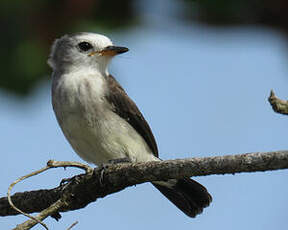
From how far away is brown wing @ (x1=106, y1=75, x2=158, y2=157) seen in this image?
5574 mm

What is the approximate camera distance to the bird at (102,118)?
5.20m

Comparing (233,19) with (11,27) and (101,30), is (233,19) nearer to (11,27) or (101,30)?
(101,30)

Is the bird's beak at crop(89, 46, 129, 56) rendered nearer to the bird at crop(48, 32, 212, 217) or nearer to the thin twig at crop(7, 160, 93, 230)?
the bird at crop(48, 32, 212, 217)

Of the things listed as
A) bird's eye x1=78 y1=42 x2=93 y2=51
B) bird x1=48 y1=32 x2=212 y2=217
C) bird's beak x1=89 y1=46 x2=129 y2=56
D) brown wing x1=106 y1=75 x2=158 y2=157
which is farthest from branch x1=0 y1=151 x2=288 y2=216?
bird's eye x1=78 y1=42 x2=93 y2=51

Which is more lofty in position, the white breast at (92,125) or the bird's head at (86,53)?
the bird's head at (86,53)

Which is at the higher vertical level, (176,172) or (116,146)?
(176,172)

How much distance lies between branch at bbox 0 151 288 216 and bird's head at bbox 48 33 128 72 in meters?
1.96

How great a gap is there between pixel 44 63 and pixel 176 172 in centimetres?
230

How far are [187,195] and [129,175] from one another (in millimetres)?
1916

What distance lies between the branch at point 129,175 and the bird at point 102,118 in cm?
97

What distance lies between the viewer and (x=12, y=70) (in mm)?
4762

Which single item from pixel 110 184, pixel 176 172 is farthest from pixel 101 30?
pixel 176 172

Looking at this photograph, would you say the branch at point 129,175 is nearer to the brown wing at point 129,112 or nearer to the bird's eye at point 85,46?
the brown wing at point 129,112

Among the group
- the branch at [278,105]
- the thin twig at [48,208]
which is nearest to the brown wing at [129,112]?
the thin twig at [48,208]
